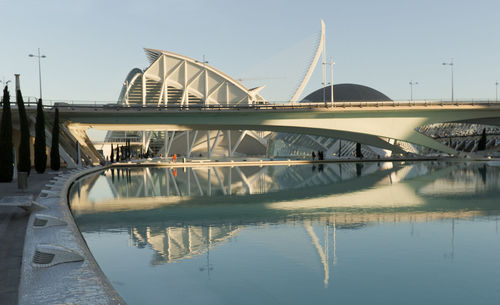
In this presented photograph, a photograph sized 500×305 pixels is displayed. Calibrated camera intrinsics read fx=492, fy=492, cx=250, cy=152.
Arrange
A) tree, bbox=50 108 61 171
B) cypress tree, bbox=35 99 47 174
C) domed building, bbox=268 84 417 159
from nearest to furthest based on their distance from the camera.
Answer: cypress tree, bbox=35 99 47 174 → tree, bbox=50 108 61 171 → domed building, bbox=268 84 417 159

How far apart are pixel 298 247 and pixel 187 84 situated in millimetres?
71868

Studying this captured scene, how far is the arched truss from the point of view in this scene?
265ft

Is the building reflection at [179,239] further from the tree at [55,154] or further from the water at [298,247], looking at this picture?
the tree at [55,154]

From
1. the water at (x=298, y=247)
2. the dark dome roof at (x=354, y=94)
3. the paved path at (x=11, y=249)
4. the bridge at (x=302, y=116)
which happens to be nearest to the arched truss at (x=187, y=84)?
the dark dome roof at (x=354, y=94)

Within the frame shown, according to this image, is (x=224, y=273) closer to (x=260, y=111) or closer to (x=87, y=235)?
(x=87, y=235)

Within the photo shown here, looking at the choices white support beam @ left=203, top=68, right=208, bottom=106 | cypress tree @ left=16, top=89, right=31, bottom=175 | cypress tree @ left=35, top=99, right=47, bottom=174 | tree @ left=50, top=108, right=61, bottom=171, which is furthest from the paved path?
white support beam @ left=203, top=68, right=208, bottom=106

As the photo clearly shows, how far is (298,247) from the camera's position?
12078 mm

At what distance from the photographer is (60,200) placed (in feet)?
60.2

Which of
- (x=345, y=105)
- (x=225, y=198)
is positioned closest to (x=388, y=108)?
(x=345, y=105)

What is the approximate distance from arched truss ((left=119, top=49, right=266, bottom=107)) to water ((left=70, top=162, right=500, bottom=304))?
198 feet

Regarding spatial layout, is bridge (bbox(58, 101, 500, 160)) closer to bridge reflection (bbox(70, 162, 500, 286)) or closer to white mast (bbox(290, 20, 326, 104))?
white mast (bbox(290, 20, 326, 104))

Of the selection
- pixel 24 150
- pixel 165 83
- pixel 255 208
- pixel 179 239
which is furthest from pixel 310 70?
pixel 179 239

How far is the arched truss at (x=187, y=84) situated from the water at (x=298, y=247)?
198ft

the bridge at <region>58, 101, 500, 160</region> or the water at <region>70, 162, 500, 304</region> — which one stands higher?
the bridge at <region>58, 101, 500, 160</region>
